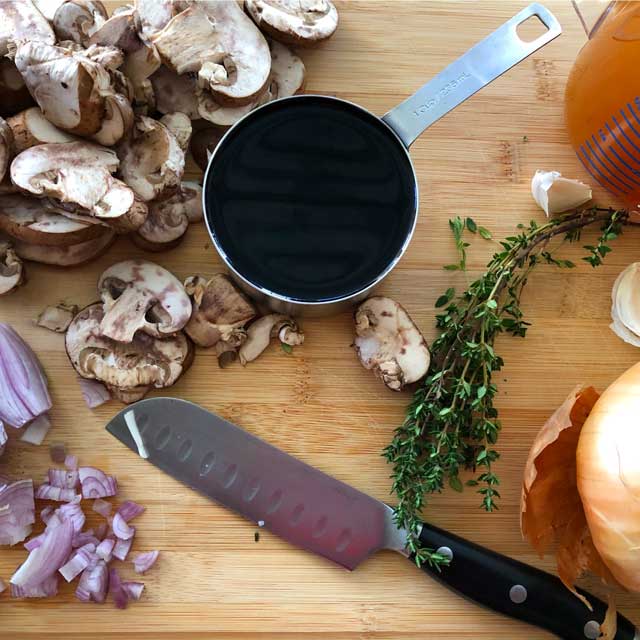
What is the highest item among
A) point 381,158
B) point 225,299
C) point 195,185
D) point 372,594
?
point 381,158

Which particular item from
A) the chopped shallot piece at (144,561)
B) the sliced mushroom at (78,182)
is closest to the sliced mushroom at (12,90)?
the sliced mushroom at (78,182)

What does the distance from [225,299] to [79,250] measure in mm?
264

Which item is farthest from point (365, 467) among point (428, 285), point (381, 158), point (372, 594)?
point (381, 158)

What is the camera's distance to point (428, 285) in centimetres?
136

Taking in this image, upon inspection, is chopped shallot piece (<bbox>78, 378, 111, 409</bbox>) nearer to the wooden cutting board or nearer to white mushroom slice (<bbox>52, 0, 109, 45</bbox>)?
the wooden cutting board

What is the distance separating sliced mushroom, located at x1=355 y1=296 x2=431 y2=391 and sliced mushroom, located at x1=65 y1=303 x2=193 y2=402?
314mm

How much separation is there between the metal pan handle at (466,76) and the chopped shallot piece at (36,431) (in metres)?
0.79

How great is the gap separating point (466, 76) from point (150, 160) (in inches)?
21.4

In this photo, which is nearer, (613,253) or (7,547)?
(7,547)

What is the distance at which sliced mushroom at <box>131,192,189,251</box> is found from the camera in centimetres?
126

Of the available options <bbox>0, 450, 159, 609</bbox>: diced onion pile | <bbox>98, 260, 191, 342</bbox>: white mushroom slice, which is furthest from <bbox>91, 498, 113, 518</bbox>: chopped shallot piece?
<bbox>98, 260, 191, 342</bbox>: white mushroom slice

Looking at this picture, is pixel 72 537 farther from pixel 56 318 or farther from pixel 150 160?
pixel 150 160

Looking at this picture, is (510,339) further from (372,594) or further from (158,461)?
(158,461)

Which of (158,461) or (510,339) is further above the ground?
(510,339)
